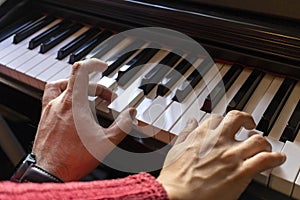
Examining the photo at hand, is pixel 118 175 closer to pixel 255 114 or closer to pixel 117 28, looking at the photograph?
pixel 117 28

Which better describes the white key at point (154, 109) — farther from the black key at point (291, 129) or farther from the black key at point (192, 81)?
the black key at point (291, 129)

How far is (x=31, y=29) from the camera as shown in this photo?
119 centimetres

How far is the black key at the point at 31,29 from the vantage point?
3.79ft

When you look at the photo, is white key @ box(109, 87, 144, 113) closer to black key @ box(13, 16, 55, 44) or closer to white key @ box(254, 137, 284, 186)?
white key @ box(254, 137, 284, 186)

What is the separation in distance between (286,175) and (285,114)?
0.53ft

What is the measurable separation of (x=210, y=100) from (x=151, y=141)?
16cm

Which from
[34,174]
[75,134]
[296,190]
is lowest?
[34,174]

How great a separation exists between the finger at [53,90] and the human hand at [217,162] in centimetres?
36

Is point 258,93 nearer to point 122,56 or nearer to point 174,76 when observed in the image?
point 174,76

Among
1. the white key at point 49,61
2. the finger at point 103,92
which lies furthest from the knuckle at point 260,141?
the white key at point 49,61

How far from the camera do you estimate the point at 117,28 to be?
1104 millimetres

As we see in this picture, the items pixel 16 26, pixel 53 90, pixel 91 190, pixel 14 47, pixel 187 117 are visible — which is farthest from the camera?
pixel 16 26

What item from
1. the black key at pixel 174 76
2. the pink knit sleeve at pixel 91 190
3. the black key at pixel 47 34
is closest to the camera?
the pink knit sleeve at pixel 91 190

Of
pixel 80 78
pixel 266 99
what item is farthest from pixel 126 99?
pixel 266 99
